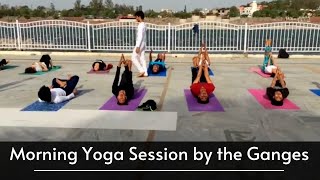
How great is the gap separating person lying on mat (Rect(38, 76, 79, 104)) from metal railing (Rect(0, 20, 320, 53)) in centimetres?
948

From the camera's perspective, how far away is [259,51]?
16375mm

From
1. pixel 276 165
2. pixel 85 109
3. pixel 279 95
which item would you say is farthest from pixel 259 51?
pixel 276 165

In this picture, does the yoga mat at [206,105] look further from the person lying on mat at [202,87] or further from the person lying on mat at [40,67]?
the person lying on mat at [40,67]

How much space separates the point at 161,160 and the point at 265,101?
152 inches

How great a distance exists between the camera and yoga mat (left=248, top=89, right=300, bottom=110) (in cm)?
695

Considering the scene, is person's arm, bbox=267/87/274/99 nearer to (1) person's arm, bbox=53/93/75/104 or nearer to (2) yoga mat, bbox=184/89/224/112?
(2) yoga mat, bbox=184/89/224/112

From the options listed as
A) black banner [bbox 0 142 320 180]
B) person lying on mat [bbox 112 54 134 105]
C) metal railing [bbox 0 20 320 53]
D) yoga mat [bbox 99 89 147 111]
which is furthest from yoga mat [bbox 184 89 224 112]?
metal railing [bbox 0 20 320 53]

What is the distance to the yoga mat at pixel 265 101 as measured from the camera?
273 inches

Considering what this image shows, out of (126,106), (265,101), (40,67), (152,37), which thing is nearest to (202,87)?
(265,101)

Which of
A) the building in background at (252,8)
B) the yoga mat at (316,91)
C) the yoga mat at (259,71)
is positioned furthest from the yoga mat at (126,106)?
the building in background at (252,8)

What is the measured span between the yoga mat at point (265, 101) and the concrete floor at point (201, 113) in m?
0.14

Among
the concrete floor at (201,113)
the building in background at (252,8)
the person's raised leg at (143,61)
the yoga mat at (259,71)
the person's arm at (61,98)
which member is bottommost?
the concrete floor at (201,113)

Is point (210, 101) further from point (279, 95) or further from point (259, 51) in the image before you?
point (259, 51)

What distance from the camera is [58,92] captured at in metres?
7.15
